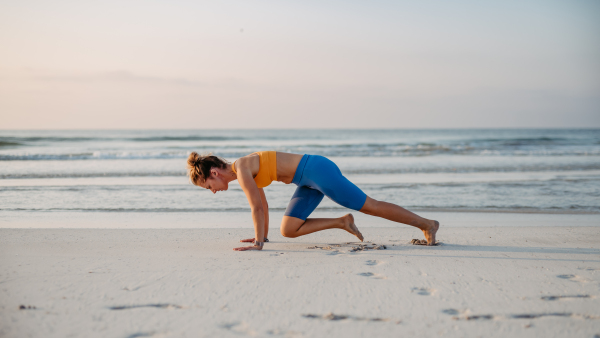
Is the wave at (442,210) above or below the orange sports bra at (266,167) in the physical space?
below

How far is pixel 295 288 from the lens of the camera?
2.66 metres

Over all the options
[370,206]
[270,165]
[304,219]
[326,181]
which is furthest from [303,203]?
[370,206]

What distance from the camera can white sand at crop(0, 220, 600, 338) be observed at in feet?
6.80

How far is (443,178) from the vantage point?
9688 millimetres

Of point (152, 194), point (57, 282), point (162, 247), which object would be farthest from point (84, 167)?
point (57, 282)

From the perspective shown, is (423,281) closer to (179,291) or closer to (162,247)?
(179,291)

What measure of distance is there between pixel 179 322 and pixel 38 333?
2.24 ft

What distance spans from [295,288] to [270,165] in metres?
1.16

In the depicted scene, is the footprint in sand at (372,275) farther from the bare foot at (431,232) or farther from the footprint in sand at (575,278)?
the footprint in sand at (575,278)

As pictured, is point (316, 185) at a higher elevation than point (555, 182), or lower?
higher

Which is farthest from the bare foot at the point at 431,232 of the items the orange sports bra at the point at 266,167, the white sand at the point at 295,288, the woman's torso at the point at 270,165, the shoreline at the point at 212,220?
the orange sports bra at the point at 266,167

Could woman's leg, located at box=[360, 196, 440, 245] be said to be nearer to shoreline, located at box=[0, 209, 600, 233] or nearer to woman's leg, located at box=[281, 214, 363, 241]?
woman's leg, located at box=[281, 214, 363, 241]

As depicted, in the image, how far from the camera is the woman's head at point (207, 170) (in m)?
3.39

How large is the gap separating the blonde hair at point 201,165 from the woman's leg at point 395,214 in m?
1.36
